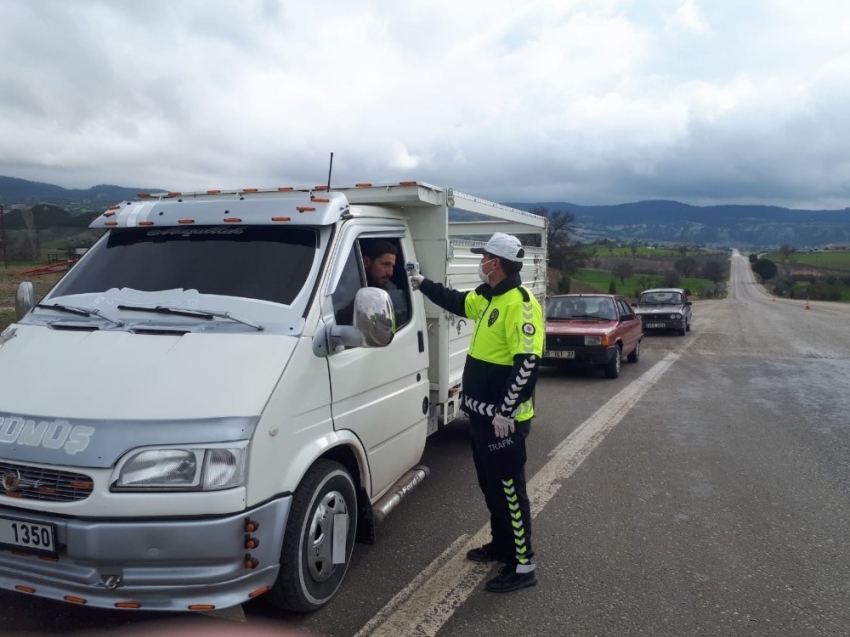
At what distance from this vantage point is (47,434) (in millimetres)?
2797

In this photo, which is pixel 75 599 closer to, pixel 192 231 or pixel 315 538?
pixel 315 538

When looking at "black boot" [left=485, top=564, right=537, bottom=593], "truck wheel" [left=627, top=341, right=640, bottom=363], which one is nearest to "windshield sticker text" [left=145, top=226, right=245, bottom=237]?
"black boot" [left=485, top=564, right=537, bottom=593]

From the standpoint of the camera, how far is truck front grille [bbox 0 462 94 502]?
2721mm

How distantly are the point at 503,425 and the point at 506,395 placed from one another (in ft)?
0.55

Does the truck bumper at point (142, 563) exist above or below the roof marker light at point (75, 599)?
above

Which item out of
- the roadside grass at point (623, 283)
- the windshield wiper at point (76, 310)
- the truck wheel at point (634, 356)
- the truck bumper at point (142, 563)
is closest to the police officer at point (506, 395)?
the truck bumper at point (142, 563)

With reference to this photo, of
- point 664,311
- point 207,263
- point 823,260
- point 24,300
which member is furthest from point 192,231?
point 823,260

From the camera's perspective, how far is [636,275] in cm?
7369

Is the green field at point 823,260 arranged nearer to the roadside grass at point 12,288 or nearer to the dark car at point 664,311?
the dark car at point 664,311

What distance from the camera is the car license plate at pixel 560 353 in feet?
38.4

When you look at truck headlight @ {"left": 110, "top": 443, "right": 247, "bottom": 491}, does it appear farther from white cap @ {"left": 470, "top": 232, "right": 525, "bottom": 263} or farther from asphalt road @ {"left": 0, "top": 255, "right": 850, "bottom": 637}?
white cap @ {"left": 470, "top": 232, "right": 525, "bottom": 263}

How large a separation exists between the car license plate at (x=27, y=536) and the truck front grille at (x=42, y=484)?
0.36 feet

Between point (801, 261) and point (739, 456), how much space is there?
135 m

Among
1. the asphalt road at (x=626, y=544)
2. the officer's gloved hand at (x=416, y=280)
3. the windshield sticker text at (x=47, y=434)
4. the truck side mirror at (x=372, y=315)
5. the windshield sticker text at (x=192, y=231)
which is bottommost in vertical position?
the asphalt road at (x=626, y=544)
